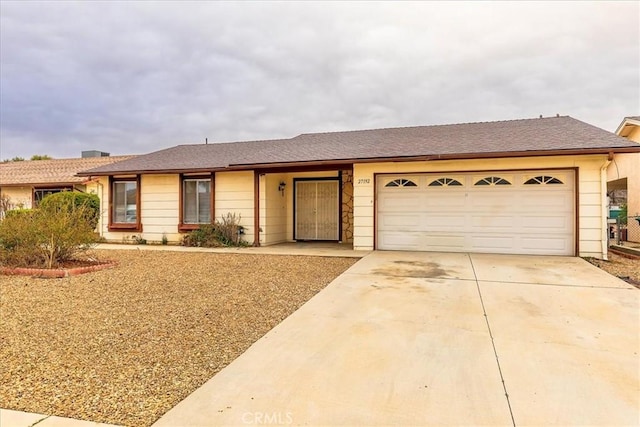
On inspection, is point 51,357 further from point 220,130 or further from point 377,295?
point 220,130

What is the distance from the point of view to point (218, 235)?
1295 centimetres

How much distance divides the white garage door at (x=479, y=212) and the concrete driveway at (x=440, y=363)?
405 cm

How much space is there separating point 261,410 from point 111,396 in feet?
3.83

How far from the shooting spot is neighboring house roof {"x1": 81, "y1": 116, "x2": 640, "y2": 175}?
32.1ft

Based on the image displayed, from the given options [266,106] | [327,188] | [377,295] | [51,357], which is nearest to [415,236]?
[327,188]

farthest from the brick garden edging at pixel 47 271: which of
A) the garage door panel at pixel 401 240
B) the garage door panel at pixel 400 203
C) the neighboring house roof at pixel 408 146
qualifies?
the garage door panel at pixel 400 203

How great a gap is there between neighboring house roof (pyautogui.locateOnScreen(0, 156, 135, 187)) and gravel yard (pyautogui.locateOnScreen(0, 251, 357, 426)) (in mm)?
12430

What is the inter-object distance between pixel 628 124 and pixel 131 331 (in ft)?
62.4

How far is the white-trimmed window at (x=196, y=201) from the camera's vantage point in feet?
44.9

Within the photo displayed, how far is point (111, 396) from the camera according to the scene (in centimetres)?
288

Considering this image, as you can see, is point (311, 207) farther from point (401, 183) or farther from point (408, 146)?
point (408, 146)

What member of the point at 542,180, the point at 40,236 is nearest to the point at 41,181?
the point at 40,236

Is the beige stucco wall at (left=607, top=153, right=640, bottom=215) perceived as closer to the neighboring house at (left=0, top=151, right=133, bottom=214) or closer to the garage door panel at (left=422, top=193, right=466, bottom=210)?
the garage door panel at (left=422, top=193, right=466, bottom=210)

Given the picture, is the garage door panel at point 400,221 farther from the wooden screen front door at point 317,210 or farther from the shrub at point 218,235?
the shrub at point 218,235
